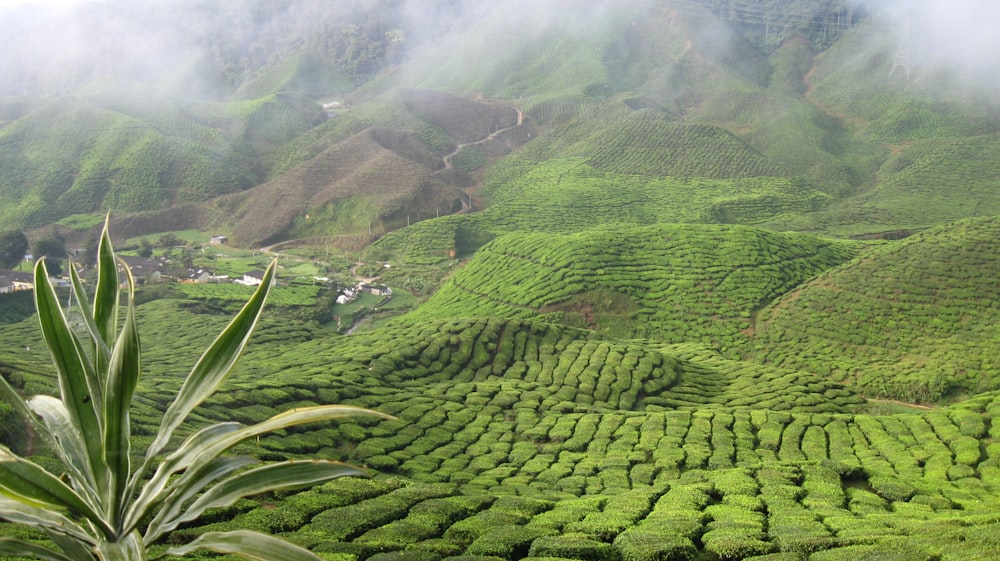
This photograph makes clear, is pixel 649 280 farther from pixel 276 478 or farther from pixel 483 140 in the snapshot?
pixel 483 140

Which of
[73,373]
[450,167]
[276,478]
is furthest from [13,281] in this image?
[276,478]

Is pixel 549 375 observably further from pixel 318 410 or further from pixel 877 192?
pixel 877 192

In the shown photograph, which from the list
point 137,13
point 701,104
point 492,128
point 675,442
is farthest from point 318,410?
point 137,13

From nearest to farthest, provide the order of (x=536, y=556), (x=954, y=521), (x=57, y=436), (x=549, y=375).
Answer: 1. (x=57, y=436)
2. (x=536, y=556)
3. (x=954, y=521)
4. (x=549, y=375)

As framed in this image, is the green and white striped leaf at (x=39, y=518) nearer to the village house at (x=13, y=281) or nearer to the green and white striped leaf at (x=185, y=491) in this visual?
the green and white striped leaf at (x=185, y=491)

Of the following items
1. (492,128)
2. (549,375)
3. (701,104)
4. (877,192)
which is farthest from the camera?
(701,104)

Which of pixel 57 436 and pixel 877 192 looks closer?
pixel 57 436
